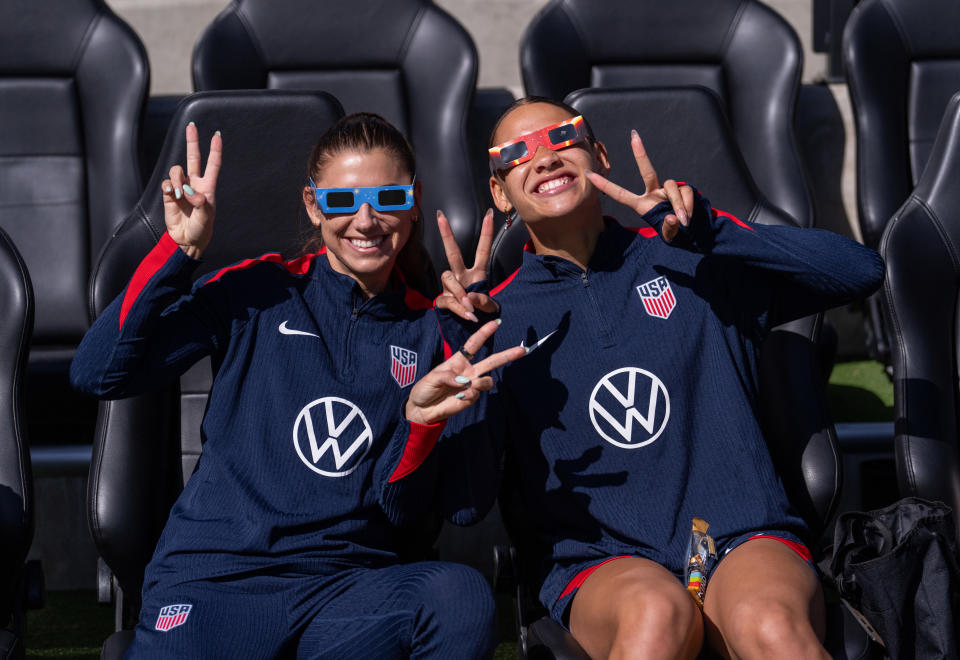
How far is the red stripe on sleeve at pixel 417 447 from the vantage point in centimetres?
153

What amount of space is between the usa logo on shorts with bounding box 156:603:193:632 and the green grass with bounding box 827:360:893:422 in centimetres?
200

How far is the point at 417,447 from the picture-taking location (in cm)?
154

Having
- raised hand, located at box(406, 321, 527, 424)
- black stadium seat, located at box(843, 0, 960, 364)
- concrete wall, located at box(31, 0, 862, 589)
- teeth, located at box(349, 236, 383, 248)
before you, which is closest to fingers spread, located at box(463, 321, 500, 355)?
raised hand, located at box(406, 321, 527, 424)

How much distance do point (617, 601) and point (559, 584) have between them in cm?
19

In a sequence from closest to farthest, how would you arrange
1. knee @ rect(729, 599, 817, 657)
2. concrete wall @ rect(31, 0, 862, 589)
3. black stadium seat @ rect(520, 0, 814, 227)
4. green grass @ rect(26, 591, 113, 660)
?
knee @ rect(729, 599, 817, 657), green grass @ rect(26, 591, 113, 660), black stadium seat @ rect(520, 0, 814, 227), concrete wall @ rect(31, 0, 862, 589)

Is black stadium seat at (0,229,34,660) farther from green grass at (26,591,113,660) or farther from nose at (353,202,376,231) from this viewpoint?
green grass at (26,591,113,660)

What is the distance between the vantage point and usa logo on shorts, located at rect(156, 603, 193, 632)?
4.59 ft

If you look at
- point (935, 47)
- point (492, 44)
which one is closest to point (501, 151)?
point (935, 47)

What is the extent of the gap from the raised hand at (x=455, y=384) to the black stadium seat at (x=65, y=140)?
60.1 inches

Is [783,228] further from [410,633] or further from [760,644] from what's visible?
[410,633]

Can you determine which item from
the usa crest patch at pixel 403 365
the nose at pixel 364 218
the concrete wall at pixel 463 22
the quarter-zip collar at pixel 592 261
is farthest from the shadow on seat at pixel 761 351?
the concrete wall at pixel 463 22

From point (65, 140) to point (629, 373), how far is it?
186 centimetres

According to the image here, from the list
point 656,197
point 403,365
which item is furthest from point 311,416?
point 656,197

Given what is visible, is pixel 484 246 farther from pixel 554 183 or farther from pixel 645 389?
pixel 645 389
